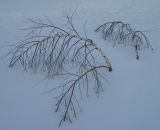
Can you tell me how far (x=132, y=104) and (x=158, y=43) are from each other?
136cm

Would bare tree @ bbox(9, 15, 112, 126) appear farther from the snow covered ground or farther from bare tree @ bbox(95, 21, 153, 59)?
bare tree @ bbox(95, 21, 153, 59)

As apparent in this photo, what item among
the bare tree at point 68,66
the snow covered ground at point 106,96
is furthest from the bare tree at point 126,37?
the bare tree at point 68,66

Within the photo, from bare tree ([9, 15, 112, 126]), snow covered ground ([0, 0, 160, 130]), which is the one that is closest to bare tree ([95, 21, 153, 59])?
snow covered ground ([0, 0, 160, 130])

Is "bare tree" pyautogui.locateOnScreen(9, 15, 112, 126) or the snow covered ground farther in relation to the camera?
"bare tree" pyautogui.locateOnScreen(9, 15, 112, 126)

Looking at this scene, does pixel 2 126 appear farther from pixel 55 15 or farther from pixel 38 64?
pixel 55 15

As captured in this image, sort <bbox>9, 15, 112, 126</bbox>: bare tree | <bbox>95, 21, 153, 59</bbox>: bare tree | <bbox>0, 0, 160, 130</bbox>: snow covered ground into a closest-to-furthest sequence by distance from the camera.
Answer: <bbox>0, 0, 160, 130</bbox>: snow covered ground, <bbox>9, 15, 112, 126</bbox>: bare tree, <bbox>95, 21, 153, 59</bbox>: bare tree

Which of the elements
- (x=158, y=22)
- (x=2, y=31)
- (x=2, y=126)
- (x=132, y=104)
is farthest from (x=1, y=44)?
(x=158, y=22)

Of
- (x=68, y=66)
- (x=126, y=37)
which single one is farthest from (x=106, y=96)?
(x=126, y=37)

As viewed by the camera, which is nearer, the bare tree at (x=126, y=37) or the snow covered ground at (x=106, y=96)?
the snow covered ground at (x=106, y=96)

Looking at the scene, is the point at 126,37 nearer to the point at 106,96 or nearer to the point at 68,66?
the point at 68,66

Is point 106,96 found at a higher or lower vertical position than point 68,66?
lower

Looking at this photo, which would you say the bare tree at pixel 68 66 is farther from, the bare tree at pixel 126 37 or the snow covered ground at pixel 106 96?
the bare tree at pixel 126 37

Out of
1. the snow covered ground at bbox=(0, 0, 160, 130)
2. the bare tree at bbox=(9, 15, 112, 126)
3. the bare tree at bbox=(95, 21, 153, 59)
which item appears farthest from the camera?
the bare tree at bbox=(95, 21, 153, 59)

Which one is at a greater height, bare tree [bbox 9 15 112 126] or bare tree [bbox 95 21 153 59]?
bare tree [bbox 95 21 153 59]
